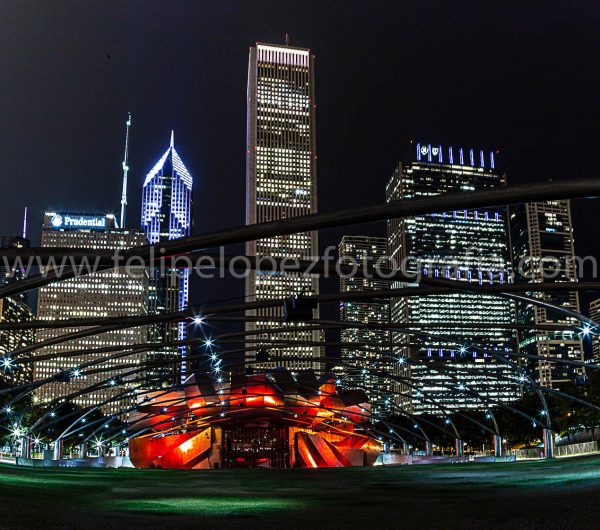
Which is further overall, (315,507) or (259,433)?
(259,433)

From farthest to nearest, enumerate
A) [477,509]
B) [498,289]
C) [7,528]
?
1. [498,289]
2. [477,509]
3. [7,528]

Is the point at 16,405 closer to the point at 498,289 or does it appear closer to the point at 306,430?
the point at 306,430

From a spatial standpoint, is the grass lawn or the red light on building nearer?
the grass lawn

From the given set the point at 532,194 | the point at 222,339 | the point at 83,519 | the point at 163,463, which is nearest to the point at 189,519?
the point at 83,519

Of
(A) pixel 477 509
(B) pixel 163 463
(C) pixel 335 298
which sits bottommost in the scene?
(B) pixel 163 463

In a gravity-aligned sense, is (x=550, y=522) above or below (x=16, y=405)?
above

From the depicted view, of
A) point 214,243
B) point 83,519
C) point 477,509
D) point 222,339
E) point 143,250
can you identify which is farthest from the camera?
point 222,339

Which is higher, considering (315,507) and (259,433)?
(315,507)

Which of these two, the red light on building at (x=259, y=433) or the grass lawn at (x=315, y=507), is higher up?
the grass lawn at (x=315, y=507)

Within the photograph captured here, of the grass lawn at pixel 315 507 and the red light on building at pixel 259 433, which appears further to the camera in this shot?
the red light on building at pixel 259 433

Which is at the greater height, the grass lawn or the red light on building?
the grass lawn

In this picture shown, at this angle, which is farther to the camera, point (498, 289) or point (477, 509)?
point (498, 289)
